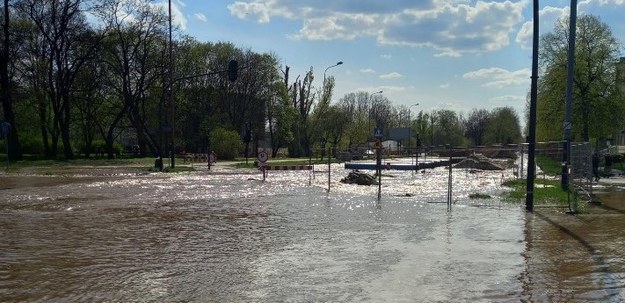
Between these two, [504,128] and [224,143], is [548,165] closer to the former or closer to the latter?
[224,143]

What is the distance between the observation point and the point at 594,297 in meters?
6.70

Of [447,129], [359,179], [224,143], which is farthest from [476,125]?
[359,179]

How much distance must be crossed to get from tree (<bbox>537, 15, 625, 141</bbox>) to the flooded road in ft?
122

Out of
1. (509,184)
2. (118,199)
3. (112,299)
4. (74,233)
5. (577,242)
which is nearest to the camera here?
(112,299)

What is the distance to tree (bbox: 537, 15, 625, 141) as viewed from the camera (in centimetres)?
4866

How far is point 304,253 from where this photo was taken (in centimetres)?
927

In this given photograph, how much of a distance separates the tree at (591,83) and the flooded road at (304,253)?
37.3 metres

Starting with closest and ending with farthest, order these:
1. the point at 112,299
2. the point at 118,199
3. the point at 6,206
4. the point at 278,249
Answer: the point at 112,299, the point at 278,249, the point at 6,206, the point at 118,199

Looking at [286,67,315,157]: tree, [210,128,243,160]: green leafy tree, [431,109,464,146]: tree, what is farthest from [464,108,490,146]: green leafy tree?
[210,128,243,160]: green leafy tree

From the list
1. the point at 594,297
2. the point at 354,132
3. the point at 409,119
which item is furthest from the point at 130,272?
the point at 409,119

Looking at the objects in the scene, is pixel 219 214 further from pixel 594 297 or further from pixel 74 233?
pixel 594 297

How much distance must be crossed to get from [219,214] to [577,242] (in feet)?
26.8

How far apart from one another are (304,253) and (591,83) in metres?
47.2

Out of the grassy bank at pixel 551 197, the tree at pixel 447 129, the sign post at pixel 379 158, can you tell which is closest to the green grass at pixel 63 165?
the sign post at pixel 379 158
